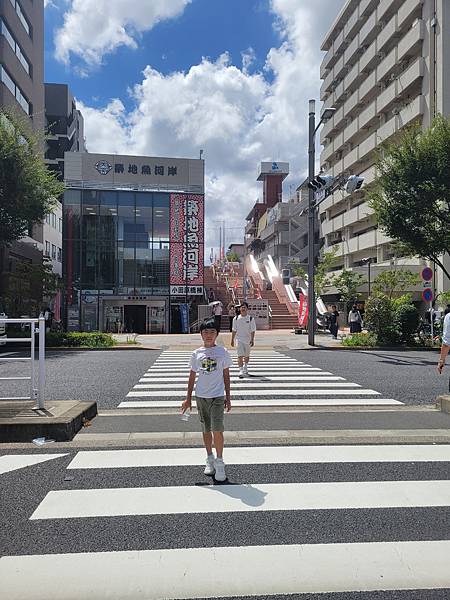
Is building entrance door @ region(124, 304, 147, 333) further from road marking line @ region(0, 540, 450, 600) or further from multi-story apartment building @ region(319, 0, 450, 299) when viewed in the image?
road marking line @ region(0, 540, 450, 600)

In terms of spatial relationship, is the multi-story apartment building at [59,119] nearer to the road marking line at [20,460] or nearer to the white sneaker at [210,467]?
the road marking line at [20,460]

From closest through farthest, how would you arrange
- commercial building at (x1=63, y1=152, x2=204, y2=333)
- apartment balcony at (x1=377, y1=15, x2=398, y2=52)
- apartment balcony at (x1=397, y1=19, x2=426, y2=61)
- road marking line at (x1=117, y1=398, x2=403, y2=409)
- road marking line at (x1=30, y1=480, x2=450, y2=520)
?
road marking line at (x1=30, y1=480, x2=450, y2=520) < road marking line at (x1=117, y1=398, x2=403, y2=409) < apartment balcony at (x1=397, y1=19, x2=426, y2=61) < commercial building at (x1=63, y1=152, x2=204, y2=333) < apartment balcony at (x1=377, y1=15, x2=398, y2=52)

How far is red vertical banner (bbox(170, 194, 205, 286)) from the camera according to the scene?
36.0m

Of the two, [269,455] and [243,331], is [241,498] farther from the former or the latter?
[243,331]

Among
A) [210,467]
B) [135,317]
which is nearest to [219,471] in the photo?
[210,467]

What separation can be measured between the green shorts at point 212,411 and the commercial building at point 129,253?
30.7 m

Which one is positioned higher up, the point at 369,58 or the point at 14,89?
the point at 369,58

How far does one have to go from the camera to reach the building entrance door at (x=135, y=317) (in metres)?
36.1

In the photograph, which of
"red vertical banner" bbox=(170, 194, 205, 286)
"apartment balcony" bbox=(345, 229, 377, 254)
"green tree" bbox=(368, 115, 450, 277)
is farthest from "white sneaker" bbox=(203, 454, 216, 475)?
"apartment balcony" bbox=(345, 229, 377, 254)

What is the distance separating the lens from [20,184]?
21.2m

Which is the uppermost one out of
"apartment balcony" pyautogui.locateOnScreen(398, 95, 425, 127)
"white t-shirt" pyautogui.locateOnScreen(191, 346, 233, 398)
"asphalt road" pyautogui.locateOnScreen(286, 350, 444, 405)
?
"apartment balcony" pyautogui.locateOnScreen(398, 95, 425, 127)

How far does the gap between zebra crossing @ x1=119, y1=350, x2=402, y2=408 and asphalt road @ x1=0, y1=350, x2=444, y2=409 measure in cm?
30

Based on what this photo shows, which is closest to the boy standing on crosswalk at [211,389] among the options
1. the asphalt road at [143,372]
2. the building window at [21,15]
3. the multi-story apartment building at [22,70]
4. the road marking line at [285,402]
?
the road marking line at [285,402]

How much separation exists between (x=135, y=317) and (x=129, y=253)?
460 centimetres
